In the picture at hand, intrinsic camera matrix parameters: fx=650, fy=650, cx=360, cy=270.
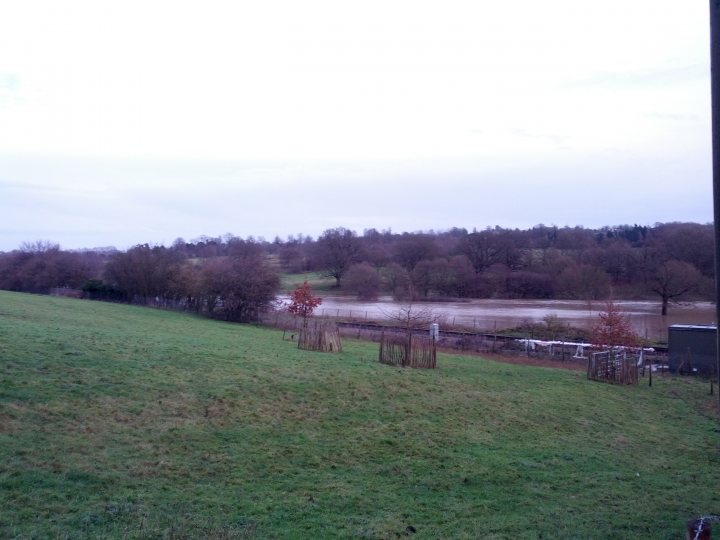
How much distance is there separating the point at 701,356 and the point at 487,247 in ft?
190

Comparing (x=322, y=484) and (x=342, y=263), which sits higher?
(x=342, y=263)

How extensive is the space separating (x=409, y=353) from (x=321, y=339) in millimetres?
4772

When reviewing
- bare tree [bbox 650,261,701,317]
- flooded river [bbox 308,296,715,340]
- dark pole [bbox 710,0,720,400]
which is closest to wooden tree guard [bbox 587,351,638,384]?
flooded river [bbox 308,296,715,340]

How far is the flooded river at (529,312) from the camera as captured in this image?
52875 millimetres

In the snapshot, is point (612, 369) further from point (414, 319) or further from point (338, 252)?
point (338, 252)

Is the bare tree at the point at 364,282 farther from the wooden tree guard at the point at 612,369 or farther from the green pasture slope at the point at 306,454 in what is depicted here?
the green pasture slope at the point at 306,454

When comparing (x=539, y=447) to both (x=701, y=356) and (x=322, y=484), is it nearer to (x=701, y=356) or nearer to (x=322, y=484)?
(x=322, y=484)

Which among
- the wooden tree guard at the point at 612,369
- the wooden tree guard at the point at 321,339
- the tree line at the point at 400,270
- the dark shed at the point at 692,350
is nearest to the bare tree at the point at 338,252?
the tree line at the point at 400,270

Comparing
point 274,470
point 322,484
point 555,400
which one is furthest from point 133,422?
point 555,400

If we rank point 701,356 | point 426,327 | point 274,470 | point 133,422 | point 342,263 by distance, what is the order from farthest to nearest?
1. point 342,263
2. point 426,327
3. point 701,356
4. point 133,422
5. point 274,470

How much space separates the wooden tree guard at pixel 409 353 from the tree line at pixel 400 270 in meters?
15.6

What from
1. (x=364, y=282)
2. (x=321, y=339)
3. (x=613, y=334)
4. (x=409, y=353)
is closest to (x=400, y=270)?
(x=364, y=282)

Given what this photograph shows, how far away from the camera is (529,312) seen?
63.5 metres

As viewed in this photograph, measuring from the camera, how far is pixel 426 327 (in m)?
52.8
